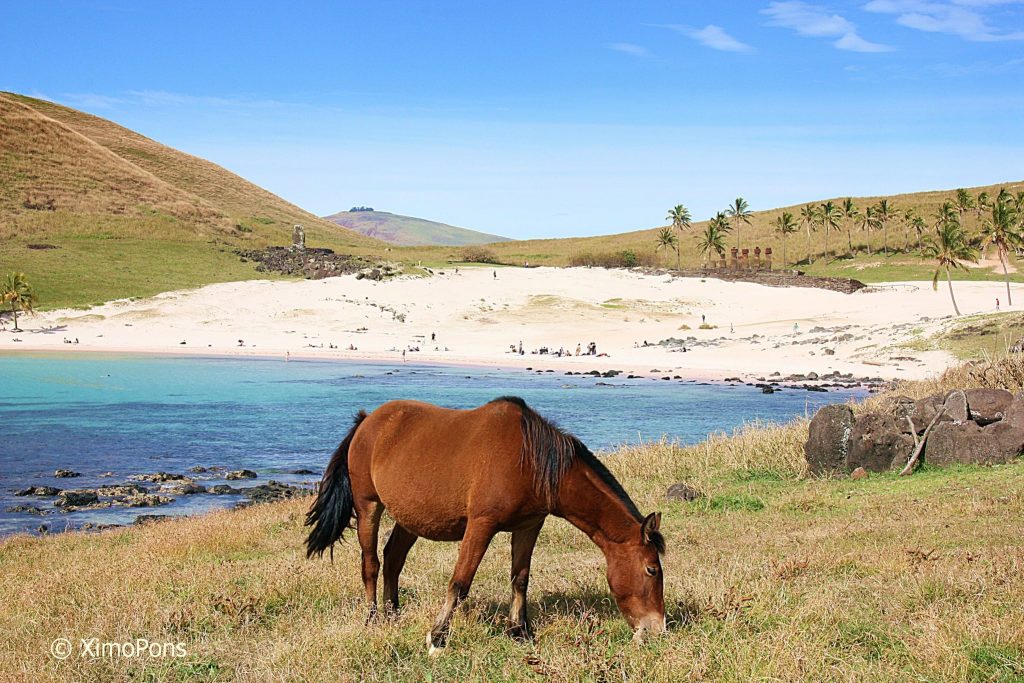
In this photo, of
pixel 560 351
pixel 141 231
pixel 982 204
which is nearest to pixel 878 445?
pixel 560 351

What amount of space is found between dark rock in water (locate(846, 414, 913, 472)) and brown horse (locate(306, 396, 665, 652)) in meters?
10.6

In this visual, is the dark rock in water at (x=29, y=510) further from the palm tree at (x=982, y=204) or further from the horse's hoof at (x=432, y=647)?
the palm tree at (x=982, y=204)

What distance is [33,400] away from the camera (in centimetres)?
3694

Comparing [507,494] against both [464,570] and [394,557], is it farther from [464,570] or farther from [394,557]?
[394,557]

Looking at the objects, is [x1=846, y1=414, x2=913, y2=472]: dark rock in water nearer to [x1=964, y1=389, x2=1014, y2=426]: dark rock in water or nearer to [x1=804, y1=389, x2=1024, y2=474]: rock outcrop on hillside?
[x1=804, y1=389, x2=1024, y2=474]: rock outcrop on hillside

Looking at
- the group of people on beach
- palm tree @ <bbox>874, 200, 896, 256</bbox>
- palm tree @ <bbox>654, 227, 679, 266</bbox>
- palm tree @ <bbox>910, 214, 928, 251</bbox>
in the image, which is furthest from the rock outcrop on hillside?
palm tree @ <bbox>874, 200, 896, 256</bbox>

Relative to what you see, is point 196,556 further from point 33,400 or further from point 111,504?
point 33,400

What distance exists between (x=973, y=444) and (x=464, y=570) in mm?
12070

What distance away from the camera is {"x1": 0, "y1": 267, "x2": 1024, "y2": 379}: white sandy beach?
52375mm

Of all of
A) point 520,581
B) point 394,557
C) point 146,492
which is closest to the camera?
point 520,581

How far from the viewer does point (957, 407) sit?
16.0 m

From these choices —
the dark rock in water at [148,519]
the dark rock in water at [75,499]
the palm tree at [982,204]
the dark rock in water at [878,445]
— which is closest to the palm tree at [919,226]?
the palm tree at [982,204]

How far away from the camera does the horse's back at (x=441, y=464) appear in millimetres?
6691

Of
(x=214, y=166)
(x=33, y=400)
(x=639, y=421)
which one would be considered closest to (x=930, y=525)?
(x=639, y=421)
